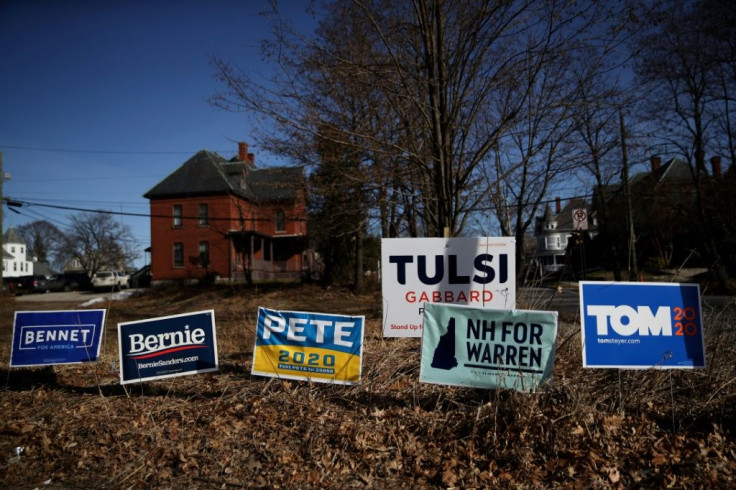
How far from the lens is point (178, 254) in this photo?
36062 mm

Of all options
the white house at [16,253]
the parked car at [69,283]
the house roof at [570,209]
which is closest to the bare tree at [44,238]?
the white house at [16,253]

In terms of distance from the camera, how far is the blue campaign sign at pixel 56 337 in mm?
6250

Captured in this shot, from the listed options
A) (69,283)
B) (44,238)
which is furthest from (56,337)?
(44,238)

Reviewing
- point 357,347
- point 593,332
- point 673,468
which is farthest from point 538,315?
point 357,347

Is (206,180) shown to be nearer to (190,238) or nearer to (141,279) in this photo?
Result: (190,238)

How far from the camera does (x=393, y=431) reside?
14.3 ft

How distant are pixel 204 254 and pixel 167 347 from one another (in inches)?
1235

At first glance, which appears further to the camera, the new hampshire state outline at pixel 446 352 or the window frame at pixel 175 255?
the window frame at pixel 175 255

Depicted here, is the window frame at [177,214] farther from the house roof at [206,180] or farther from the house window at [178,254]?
the house window at [178,254]

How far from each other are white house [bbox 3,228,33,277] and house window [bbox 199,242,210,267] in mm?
73224

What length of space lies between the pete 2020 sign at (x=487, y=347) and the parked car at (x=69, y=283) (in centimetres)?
4602

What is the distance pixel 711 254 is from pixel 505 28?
20455mm

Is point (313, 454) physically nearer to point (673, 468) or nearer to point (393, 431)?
point (393, 431)

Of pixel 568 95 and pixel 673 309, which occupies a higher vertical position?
pixel 568 95
